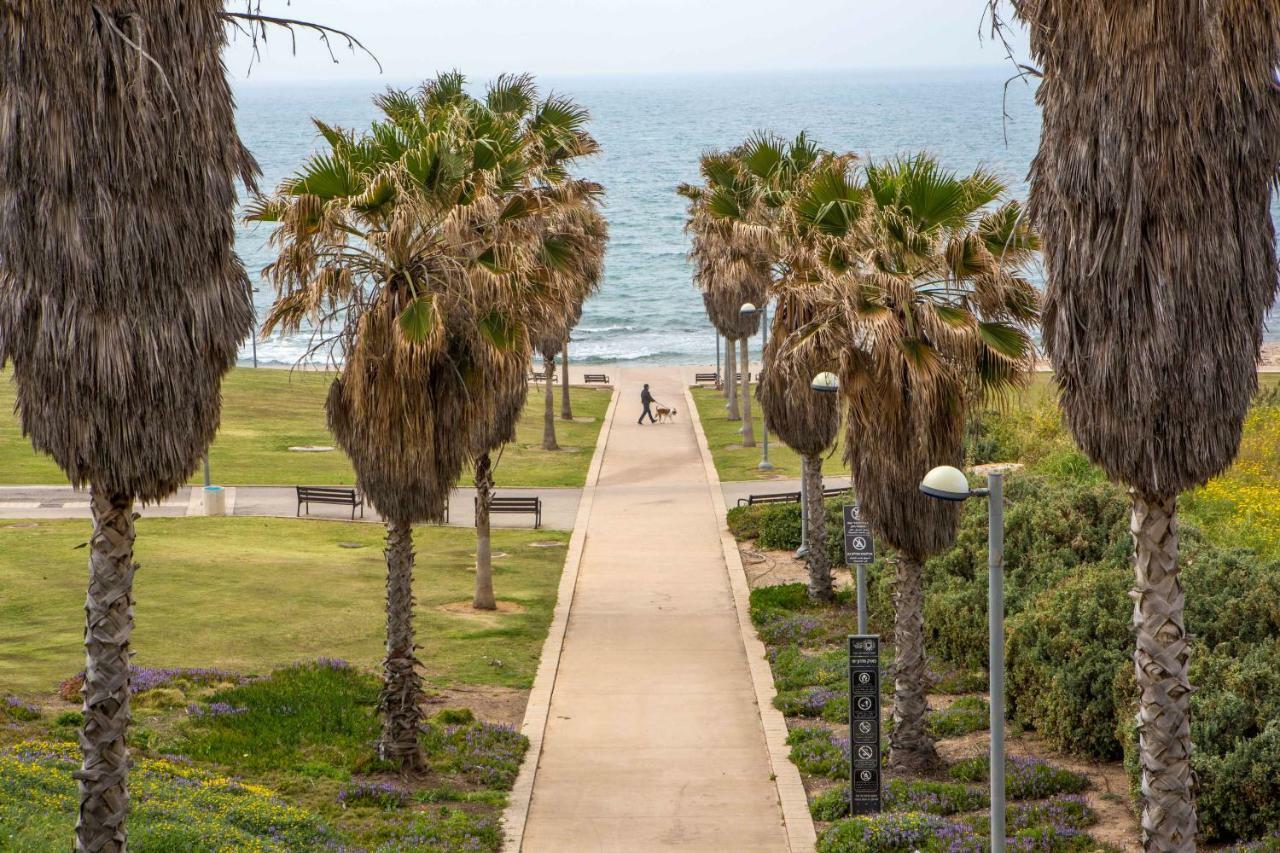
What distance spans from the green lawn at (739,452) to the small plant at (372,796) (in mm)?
19602

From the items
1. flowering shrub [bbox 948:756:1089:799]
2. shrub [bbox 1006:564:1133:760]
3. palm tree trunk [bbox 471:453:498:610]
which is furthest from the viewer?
palm tree trunk [bbox 471:453:498:610]

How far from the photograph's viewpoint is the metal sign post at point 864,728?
51.9 feet

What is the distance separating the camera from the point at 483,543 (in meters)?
25.5

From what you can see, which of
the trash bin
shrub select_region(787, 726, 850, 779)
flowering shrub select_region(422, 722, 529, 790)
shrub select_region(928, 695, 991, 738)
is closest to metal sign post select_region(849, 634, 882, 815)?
shrub select_region(787, 726, 850, 779)

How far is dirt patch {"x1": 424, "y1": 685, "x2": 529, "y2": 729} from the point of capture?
2023 centimetres

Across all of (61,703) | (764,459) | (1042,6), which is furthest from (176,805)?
(764,459)

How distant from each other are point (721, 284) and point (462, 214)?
25371mm

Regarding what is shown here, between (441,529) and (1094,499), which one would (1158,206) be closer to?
(1094,499)

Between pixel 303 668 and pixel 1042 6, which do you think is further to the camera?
pixel 303 668

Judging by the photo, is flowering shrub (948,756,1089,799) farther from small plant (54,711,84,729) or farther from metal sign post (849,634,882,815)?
small plant (54,711,84,729)

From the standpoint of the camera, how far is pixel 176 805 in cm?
1371

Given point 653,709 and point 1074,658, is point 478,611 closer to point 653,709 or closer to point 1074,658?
point 653,709

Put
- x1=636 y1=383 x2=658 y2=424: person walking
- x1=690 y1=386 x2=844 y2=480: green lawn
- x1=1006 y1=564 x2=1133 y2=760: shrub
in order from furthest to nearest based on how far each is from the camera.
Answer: x1=636 y1=383 x2=658 y2=424: person walking, x1=690 y1=386 x2=844 y2=480: green lawn, x1=1006 y1=564 x2=1133 y2=760: shrub

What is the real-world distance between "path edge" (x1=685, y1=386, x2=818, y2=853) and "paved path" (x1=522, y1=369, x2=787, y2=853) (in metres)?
0.12
